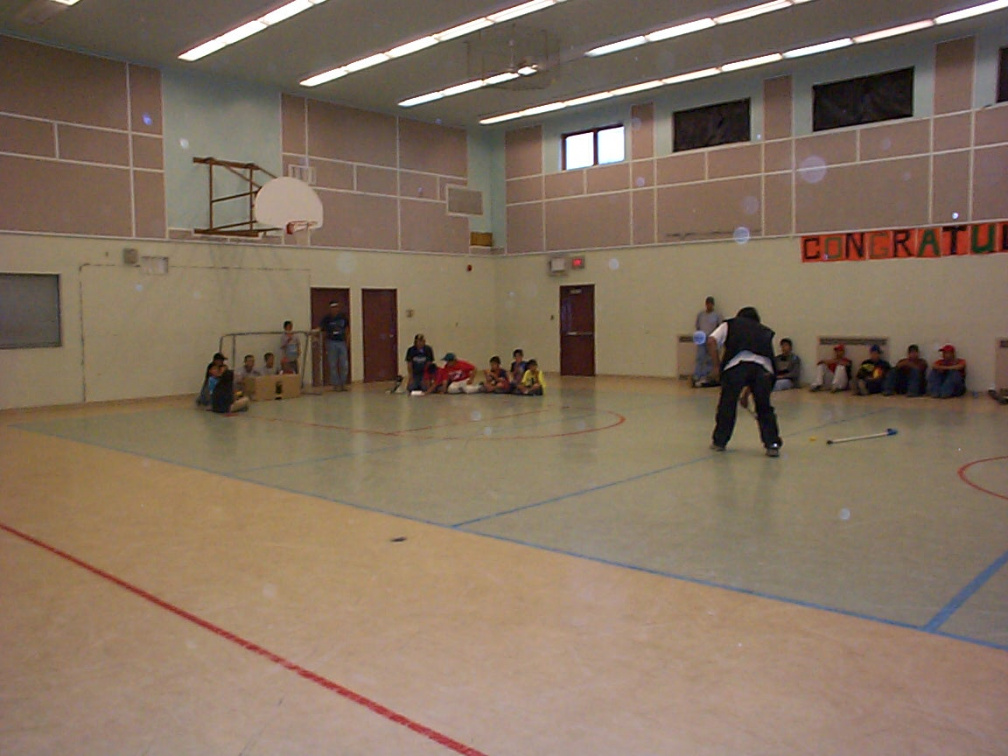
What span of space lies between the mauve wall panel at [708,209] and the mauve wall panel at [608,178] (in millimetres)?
945

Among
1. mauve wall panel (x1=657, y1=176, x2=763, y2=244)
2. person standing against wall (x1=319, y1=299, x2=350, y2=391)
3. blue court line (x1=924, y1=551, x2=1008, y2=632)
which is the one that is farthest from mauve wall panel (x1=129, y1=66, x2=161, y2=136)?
blue court line (x1=924, y1=551, x2=1008, y2=632)

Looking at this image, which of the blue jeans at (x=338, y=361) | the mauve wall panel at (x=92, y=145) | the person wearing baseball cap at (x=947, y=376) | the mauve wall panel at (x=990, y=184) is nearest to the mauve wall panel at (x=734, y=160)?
the mauve wall panel at (x=990, y=184)

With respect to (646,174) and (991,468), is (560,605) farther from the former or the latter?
(646,174)

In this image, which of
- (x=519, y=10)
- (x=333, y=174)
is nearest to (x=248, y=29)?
(x=519, y=10)

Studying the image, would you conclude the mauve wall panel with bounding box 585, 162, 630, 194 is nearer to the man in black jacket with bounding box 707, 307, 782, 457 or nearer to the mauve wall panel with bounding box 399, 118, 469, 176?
the mauve wall panel with bounding box 399, 118, 469, 176

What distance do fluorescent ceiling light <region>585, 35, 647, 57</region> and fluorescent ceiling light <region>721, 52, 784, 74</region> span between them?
2.19m

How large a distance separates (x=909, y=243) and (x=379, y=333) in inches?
423

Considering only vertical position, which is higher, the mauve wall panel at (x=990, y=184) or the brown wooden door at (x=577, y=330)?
the mauve wall panel at (x=990, y=184)

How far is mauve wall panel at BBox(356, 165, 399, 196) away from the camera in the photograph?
59.4ft

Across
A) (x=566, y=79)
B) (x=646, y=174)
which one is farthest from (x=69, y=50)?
(x=646, y=174)

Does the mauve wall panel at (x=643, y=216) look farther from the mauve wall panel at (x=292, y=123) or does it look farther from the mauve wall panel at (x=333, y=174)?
the mauve wall panel at (x=292, y=123)

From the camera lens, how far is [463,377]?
51.1ft

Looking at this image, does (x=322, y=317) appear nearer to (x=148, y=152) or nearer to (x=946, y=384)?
(x=148, y=152)

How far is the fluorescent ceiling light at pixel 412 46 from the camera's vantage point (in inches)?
550
